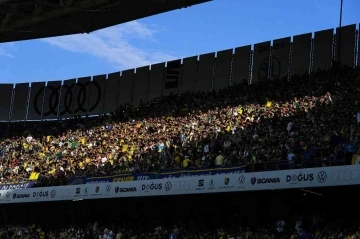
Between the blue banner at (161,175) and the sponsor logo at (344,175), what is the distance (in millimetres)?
4744

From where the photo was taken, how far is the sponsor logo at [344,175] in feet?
64.8

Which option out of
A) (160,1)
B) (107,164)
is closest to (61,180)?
(107,164)

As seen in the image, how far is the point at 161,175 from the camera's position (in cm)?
2794

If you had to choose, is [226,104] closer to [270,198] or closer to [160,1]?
[160,1]

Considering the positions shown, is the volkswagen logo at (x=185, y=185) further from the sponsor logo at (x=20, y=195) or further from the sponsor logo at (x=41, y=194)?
the sponsor logo at (x=20, y=195)

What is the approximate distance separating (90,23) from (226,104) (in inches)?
395

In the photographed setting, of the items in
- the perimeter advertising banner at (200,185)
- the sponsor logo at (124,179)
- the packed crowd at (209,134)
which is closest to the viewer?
the perimeter advertising banner at (200,185)

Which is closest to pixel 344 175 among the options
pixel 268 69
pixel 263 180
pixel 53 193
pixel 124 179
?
pixel 263 180

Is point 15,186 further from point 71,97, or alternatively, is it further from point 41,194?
point 71,97

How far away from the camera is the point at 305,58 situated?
40531 mm

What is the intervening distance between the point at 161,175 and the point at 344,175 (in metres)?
9.83

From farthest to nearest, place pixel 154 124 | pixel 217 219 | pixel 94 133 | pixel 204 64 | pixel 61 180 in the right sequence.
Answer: pixel 204 64, pixel 94 133, pixel 154 124, pixel 61 180, pixel 217 219

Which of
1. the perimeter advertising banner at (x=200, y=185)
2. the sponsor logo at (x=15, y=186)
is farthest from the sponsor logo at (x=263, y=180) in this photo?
the sponsor logo at (x=15, y=186)

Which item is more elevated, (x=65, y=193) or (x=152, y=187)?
(x=152, y=187)
